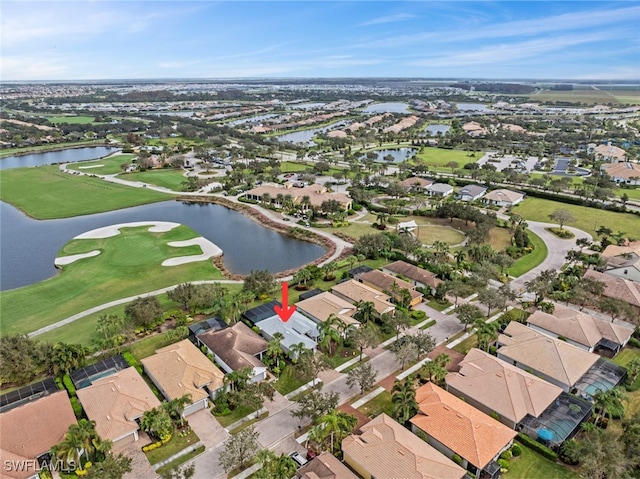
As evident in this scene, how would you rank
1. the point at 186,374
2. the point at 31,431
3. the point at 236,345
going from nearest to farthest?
the point at 31,431
the point at 186,374
the point at 236,345

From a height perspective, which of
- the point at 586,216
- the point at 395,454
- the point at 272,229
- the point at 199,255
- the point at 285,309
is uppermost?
the point at 586,216

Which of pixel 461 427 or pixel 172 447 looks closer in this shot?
pixel 461 427

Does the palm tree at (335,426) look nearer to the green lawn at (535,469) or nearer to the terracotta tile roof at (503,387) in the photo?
the terracotta tile roof at (503,387)

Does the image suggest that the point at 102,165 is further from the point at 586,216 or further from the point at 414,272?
the point at 586,216

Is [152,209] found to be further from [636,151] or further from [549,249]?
[636,151]

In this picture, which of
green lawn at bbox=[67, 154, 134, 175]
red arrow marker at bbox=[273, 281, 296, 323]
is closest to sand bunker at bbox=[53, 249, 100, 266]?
red arrow marker at bbox=[273, 281, 296, 323]

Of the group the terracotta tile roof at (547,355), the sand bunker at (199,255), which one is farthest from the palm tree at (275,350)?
the sand bunker at (199,255)

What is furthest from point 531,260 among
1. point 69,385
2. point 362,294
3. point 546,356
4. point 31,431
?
point 31,431
